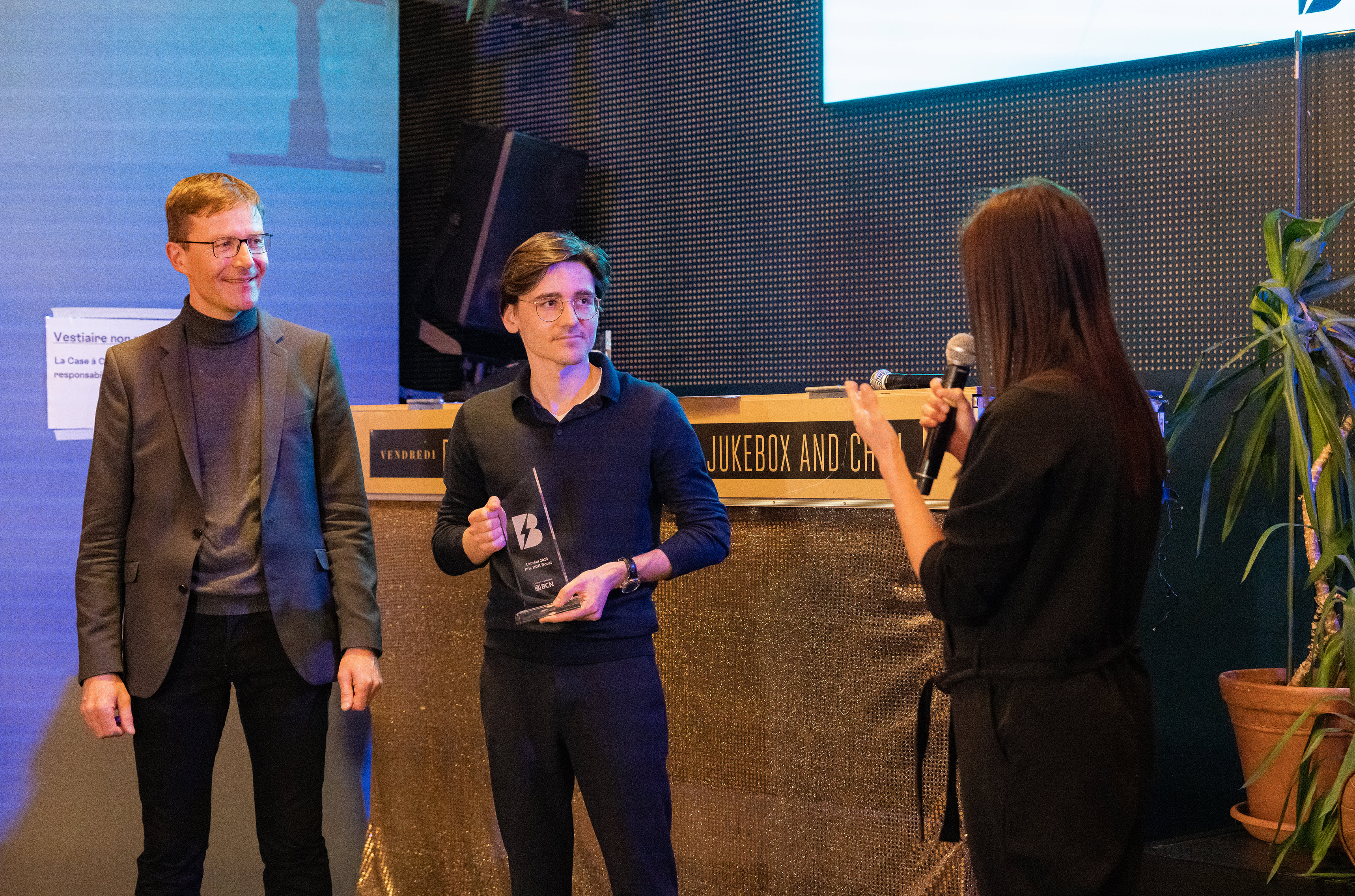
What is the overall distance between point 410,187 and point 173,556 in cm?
271

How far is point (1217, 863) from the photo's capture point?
221cm

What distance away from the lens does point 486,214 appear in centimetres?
362

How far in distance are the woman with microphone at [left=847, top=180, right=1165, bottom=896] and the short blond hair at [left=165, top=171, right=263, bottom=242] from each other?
1462 millimetres

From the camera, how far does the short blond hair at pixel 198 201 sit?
85.3 inches

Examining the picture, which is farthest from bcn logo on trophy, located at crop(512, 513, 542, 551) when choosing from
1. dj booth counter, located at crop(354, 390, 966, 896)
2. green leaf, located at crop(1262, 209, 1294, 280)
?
green leaf, located at crop(1262, 209, 1294, 280)

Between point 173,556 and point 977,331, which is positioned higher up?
point 977,331

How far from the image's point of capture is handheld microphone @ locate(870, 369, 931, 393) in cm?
226

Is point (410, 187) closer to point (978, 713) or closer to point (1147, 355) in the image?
point (1147, 355)

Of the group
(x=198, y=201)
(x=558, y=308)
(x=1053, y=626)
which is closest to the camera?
(x=1053, y=626)

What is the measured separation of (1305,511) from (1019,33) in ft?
5.19

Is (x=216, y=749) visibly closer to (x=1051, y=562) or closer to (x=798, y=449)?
(x=798, y=449)

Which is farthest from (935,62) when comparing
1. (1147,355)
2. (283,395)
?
(283,395)

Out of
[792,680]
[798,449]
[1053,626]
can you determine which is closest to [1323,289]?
[798,449]

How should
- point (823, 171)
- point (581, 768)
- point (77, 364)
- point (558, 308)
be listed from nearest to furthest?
point (581, 768) → point (558, 308) → point (77, 364) → point (823, 171)
